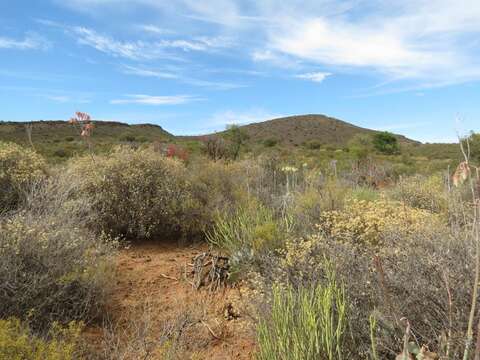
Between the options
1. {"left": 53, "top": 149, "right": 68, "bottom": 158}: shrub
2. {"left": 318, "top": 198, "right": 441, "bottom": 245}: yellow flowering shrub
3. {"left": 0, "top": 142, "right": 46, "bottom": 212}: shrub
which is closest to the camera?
{"left": 318, "top": 198, "right": 441, "bottom": 245}: yellow flowering shrub

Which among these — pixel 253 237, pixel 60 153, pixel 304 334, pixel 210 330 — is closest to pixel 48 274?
pixel 210 330

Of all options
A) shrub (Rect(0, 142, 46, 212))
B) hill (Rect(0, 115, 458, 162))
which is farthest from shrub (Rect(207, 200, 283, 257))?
hill (Rect(0, 115, 458, 162))

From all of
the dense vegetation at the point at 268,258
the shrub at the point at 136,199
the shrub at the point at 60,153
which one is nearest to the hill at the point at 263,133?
the shrub at the point at 60,153

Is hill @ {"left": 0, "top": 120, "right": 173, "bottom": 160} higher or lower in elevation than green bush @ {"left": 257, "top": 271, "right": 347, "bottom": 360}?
higher

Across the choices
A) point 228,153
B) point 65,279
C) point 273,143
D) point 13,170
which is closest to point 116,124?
point 273,143

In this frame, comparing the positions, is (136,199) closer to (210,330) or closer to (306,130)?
(210,330)

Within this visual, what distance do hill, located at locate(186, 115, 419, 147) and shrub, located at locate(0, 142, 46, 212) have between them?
4630cm

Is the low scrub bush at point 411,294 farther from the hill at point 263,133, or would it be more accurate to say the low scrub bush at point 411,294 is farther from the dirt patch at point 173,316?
the hill at point 263,133

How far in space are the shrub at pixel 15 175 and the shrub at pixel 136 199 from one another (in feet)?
1.91

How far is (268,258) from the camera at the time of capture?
3.96 metres

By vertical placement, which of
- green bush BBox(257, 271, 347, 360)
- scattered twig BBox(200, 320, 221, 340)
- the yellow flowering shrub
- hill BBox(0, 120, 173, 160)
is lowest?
scattered twig BBox(200, 320, 221, 340)

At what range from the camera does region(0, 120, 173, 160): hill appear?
31.8 meters

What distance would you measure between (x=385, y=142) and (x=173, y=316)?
156 ft

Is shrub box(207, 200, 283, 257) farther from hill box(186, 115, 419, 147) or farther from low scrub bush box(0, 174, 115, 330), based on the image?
hill box(186, 115, 419, 147)
